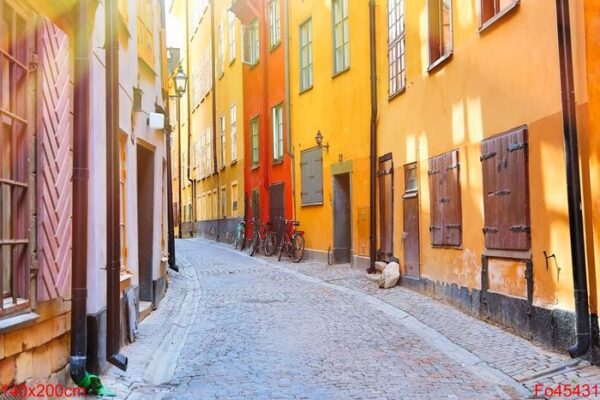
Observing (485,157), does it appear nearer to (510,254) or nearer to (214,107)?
(510,254)

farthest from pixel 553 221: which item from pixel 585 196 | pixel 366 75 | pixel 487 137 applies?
pixel 366 75

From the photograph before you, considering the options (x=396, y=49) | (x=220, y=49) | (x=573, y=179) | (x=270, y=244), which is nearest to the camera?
(x=573, y=179)

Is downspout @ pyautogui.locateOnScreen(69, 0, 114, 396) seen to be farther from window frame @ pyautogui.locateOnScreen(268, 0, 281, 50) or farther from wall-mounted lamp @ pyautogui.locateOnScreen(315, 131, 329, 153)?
window frame @ pyautogui.locateOnScreen(268, 0, 281, 50)

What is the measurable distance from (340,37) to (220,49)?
529 inches

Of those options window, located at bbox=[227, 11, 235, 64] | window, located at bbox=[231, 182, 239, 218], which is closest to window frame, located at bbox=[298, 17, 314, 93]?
window, located at bbox=[227, 11, 235, 64]

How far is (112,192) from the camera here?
6117mm

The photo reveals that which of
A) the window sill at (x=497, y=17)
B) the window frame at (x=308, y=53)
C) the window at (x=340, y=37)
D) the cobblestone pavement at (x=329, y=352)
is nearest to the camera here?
the cobblestone pavement at (x=329, y=352)

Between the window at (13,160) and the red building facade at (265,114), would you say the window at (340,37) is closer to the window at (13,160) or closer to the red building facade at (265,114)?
the red building facade at (265,114)

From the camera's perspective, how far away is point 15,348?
167 inches

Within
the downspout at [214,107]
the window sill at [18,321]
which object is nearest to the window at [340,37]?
the window sill at [18,321]

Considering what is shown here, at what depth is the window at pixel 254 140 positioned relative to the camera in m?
23.1

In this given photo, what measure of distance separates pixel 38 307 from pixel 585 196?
15.5 feet

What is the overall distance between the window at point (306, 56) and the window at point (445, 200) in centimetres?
817

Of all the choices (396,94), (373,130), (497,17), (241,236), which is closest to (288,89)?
(373,130)
